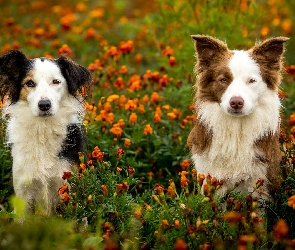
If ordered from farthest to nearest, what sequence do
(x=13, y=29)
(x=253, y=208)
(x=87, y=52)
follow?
(x=87, y=52) → (x=13, y=29) → (x=253, y=208)

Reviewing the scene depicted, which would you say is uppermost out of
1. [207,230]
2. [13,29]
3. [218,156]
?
[13,29]

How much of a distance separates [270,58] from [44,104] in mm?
1893

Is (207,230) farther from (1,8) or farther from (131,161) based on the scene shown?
(1,8)

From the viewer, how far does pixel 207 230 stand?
3922 millimetres

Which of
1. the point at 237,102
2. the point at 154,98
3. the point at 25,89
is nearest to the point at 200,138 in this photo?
the point at 237,102

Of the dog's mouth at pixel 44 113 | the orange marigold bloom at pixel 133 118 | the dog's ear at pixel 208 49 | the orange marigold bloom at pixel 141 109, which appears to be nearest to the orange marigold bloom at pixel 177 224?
the dog's mouth at pixel 44 113

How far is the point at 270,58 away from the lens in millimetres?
4719

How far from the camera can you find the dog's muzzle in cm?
448

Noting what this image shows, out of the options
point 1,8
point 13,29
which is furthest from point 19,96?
point 1,8

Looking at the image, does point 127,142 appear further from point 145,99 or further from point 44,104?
point 44,104

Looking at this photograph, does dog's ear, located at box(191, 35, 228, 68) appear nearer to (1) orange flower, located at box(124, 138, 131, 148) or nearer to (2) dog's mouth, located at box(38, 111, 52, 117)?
(1) orange flower, located at box(124, 138, 131, 148)

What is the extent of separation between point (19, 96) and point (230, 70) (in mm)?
1762

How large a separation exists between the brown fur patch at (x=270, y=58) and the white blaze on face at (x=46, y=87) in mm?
1612

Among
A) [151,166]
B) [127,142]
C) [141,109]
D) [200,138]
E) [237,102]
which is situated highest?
[237,102]
